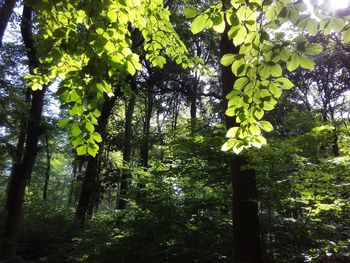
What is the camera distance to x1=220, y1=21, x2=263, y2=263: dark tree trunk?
5734 mm

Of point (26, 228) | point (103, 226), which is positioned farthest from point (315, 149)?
point (26, 228)

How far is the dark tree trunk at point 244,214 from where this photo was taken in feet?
18.8

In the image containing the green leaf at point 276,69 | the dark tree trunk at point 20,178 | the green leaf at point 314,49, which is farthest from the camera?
the dark tree trunk at point 20,178

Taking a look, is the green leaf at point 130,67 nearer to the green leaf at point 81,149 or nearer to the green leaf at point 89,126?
the green leaf at point 89,126

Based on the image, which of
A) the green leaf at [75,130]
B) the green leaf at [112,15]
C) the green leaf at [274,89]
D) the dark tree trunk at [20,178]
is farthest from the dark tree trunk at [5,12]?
the green leaf at [274,89]

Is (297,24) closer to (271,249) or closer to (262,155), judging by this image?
(262,155)

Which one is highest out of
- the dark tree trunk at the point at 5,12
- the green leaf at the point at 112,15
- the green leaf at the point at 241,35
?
the dark tree trunk at the point at 5,12

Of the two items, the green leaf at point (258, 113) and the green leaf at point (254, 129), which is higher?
the green leaf at point (258, 113)

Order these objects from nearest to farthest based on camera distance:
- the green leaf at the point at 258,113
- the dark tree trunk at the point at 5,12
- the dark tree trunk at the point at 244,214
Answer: the green leaf at the point at 258,113 < the dark tree trunk at the point at 244,214 < the dark tree trunk at the point at 5,12

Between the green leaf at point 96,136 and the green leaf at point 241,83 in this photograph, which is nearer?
the green leaf at point 241,83

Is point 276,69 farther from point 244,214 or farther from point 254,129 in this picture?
point 244,214

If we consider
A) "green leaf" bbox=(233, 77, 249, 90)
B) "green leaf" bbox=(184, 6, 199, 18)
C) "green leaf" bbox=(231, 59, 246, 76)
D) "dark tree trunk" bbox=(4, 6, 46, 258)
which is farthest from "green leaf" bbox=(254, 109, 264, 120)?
"dark tree trunk" bbox=(4, 6, 46, 258)

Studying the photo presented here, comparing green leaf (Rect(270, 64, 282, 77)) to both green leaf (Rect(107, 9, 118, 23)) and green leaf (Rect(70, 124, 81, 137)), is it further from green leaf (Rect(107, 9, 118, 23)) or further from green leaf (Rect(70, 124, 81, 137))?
green leaf (Rect(70, 124, 81, 137))

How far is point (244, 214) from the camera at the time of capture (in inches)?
234
